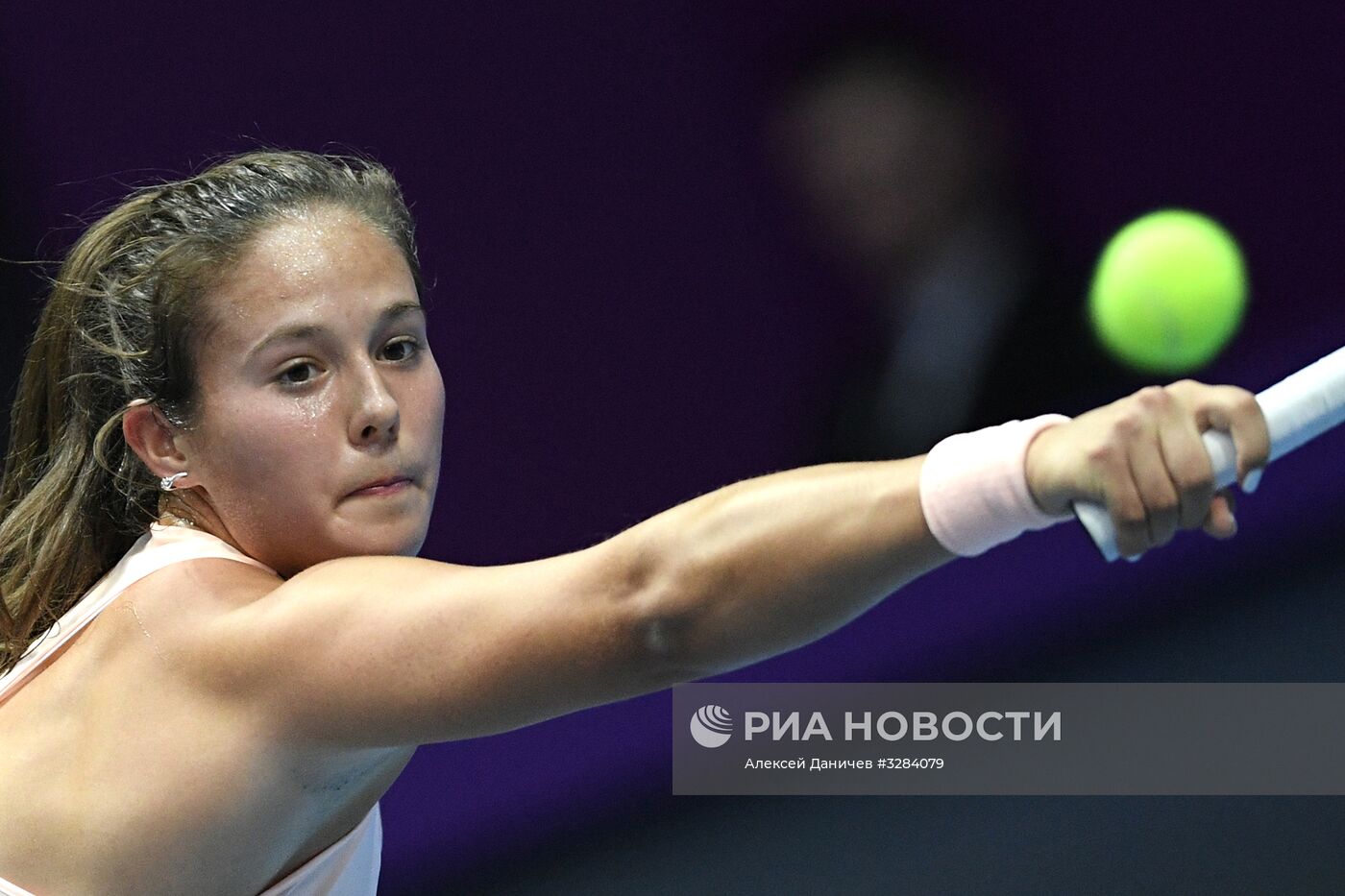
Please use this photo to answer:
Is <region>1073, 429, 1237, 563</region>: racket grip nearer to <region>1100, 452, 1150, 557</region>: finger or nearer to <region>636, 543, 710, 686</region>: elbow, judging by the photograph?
<region>1100, 452, 1150, 557</region>: finger

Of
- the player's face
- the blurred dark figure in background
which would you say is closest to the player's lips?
the player's face

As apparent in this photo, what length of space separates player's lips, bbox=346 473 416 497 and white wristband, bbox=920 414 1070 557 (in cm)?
56

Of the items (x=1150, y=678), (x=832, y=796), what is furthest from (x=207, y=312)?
(x=1150, y=678)

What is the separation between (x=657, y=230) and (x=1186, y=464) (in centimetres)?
243

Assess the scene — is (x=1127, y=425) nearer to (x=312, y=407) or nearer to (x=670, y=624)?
(x=670, y=624)

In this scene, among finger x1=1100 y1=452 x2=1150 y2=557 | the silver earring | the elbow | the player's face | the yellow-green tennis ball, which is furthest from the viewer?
the yellow-green tennis ball

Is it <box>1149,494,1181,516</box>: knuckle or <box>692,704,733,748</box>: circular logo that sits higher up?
<box>692,704,733,748</box>: circular logo

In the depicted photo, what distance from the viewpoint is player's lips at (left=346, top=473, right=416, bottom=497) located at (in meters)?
1.41

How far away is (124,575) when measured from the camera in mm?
1441

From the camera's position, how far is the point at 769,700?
3.13 m

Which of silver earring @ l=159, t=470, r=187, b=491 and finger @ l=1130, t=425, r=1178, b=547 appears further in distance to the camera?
silver earring @ l=159, t=470, r=187, b=491

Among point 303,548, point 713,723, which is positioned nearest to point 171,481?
point 303,548

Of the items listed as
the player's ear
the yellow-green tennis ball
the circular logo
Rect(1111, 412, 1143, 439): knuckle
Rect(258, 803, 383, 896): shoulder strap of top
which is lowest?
Rect(258, 803, 383, 896): shoulder strap of top

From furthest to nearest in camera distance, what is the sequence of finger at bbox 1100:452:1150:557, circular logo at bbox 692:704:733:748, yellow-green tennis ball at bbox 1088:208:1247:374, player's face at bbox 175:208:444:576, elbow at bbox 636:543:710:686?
1. yellow-green tennis ball at bbox 1088:208:1247:374
2. circular logo at bbox 692:704:733:748
3. player's face at bbox 175:208:444:576
4. elbow at bbox 636:543:710:686
5. finger at bbox 1100:452:1150:557
